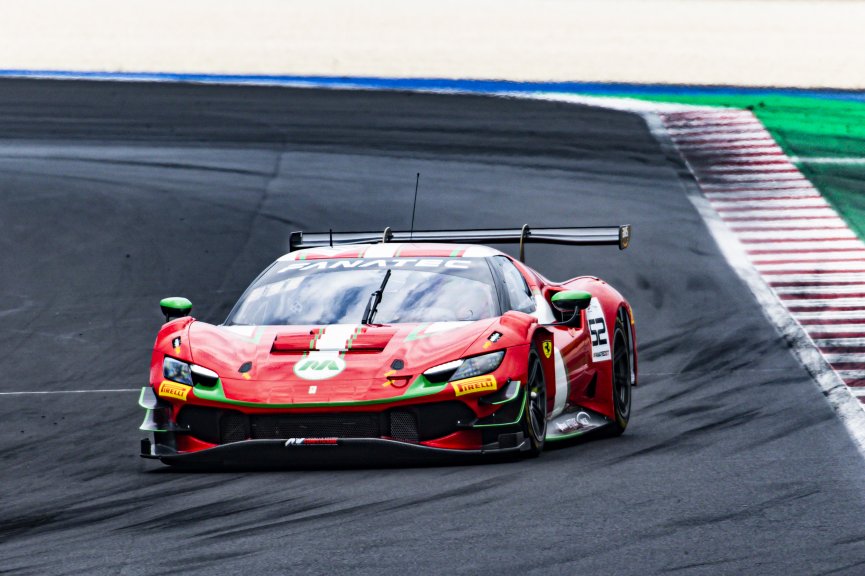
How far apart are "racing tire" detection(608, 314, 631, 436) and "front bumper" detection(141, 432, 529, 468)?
1.86 meters

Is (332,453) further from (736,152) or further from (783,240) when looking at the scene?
(736,152)

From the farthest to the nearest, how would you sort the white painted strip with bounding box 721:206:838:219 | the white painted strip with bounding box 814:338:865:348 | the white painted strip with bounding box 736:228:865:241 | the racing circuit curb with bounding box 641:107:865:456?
the white painted strip with bounding box 721:206:838:219
the white painted strip with bounding box 736:228:865:241
the white painted strip with bounding box 814:338:865:348
the racing circuit curb with bounding box 641:107:865:456

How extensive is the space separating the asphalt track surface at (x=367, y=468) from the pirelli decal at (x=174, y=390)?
0.39 meters

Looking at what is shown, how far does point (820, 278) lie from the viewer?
15.1 meters

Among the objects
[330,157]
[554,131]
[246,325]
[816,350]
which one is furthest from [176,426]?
[554,131]

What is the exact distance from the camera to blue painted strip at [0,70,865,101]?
24.8 meters

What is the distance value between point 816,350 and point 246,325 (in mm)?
5621

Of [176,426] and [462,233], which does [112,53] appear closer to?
[462,233]

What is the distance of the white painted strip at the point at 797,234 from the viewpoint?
16.7m

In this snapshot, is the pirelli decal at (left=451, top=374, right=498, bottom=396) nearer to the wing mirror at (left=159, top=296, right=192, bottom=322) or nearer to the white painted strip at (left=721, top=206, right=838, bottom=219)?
the wing mirror at (left=159, top=296, right=192, bottom=322)

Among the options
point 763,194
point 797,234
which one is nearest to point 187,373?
point 797,234

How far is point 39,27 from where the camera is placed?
28.3 m

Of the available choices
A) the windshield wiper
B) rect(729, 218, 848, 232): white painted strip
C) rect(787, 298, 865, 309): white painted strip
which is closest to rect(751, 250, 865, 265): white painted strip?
rect(729, 218, 848, 232): white painted strip

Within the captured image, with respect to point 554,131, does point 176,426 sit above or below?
below
